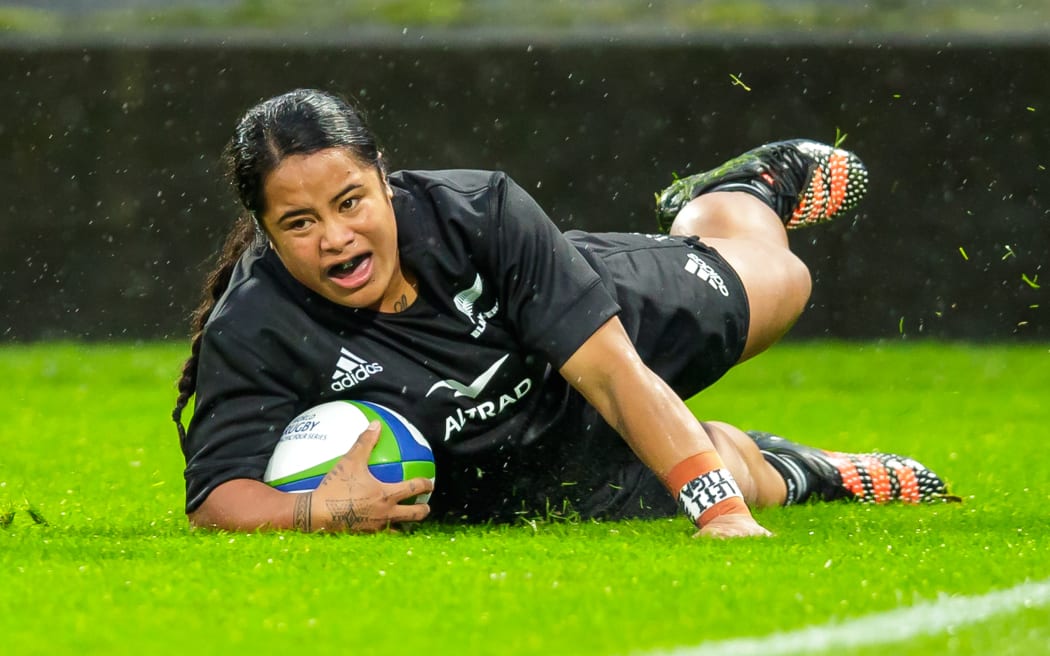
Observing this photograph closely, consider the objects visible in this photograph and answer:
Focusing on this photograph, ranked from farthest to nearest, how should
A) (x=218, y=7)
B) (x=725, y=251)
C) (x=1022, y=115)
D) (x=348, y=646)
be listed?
(x=218, y=7) → (x=1022, y=115) → (x=725, y=251) → (x=348, y=646)

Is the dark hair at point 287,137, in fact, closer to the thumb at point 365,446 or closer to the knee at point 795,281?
the thumb at point 365,446

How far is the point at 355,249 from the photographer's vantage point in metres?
4.71

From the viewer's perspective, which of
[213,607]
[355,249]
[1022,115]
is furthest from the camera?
[1022,115]

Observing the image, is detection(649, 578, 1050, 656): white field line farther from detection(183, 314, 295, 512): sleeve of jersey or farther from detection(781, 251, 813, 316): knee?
detection(781, 251, 813, 316): knee

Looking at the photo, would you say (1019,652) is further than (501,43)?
No

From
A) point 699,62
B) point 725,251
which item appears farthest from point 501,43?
point 725,251

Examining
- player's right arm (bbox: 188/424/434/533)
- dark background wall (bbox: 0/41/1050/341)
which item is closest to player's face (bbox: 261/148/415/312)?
player's right arm (bbox: 188/424/434/533)

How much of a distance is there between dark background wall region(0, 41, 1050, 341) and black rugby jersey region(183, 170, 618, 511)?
682cm

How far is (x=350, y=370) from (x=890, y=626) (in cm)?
199

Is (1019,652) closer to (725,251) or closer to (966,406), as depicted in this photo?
(725,251)

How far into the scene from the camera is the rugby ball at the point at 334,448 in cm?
488

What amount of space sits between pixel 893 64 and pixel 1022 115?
95 centimetres

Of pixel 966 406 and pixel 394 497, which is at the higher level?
pixel 394 497

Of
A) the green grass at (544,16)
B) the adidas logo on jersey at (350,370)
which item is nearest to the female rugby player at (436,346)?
the adidas logo on jersey at (350,370)
